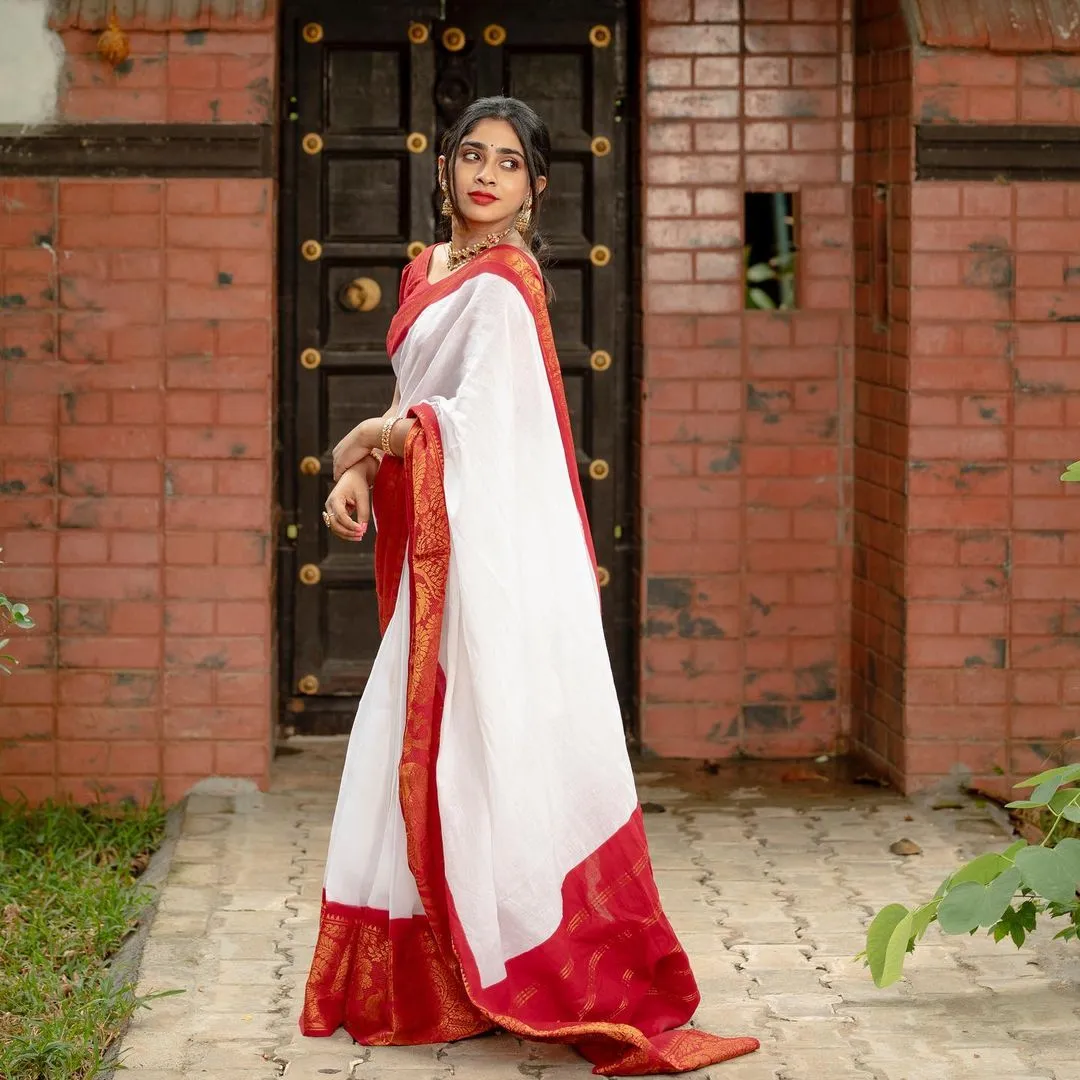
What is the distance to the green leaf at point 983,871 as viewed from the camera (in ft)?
Answer: 12.7

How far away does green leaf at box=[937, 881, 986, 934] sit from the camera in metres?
3.80

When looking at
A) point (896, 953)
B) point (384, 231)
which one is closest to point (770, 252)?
point (384, 231)

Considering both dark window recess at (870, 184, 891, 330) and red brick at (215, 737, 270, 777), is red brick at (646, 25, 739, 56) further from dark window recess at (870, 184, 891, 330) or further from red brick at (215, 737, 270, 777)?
red brick at (215, 737, 270, 777)

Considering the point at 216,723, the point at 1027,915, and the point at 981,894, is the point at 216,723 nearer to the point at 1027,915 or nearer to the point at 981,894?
the point at 1027,915

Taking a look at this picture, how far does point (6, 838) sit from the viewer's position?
19.2ft

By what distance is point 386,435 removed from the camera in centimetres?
412

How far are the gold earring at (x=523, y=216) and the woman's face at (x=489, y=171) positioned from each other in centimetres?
5

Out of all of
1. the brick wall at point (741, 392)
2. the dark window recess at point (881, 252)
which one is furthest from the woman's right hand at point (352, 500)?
the dark window recess at point (881, 252)

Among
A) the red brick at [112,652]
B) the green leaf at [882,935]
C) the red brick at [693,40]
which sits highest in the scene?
the red brick at [693,40]

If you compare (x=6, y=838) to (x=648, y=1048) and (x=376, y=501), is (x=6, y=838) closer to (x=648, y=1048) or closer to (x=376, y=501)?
(x=376, y=501)

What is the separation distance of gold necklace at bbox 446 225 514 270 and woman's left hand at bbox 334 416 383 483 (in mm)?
396

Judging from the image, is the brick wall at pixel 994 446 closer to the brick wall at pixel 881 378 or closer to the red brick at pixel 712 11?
the brick wall at pixel 881 378

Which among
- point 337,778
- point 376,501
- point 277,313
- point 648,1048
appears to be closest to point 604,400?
point 277,313

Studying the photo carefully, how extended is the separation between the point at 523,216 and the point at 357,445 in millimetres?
625
